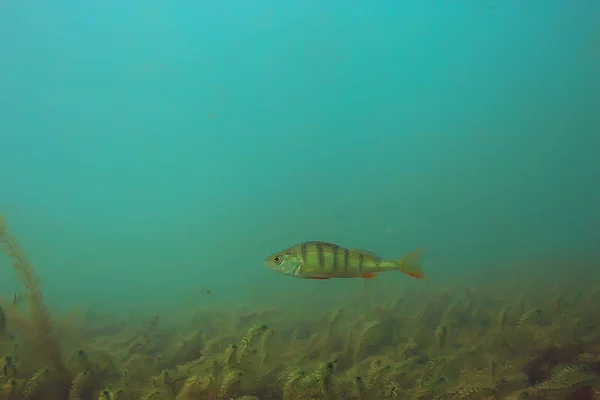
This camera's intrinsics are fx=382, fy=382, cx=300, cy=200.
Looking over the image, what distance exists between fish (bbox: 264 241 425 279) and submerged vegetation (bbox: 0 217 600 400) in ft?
2.01

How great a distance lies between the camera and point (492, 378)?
3764 millimetres

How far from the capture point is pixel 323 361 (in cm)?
450

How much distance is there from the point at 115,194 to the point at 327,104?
314ft

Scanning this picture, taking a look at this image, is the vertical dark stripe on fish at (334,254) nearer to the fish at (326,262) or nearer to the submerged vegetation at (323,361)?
the fish at (326,262)

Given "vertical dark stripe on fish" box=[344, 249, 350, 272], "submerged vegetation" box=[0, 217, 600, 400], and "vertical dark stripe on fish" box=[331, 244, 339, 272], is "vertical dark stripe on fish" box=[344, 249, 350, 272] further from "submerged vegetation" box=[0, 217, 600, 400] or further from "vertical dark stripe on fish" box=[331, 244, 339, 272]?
"submerged vegetation" box=[0, 217, 600, 400]

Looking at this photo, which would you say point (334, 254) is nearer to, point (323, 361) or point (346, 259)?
point (346, 259)

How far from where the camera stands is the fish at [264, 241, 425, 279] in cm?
356

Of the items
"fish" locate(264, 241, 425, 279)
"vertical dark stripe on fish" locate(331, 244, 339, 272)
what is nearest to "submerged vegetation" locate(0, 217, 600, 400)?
"fish" locate(264, 241, 425, 279)

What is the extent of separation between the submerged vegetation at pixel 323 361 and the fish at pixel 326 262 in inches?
24.1

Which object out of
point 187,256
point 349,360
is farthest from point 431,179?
point 349,360

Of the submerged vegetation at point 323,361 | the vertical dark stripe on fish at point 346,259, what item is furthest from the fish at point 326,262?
the submerged vegetation at point 323,361

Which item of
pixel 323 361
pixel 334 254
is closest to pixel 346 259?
pixel 334 254

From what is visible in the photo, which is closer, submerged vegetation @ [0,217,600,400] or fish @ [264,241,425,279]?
submerged vegetation @ [0,217,600,400]

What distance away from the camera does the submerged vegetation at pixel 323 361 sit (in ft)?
10.8
